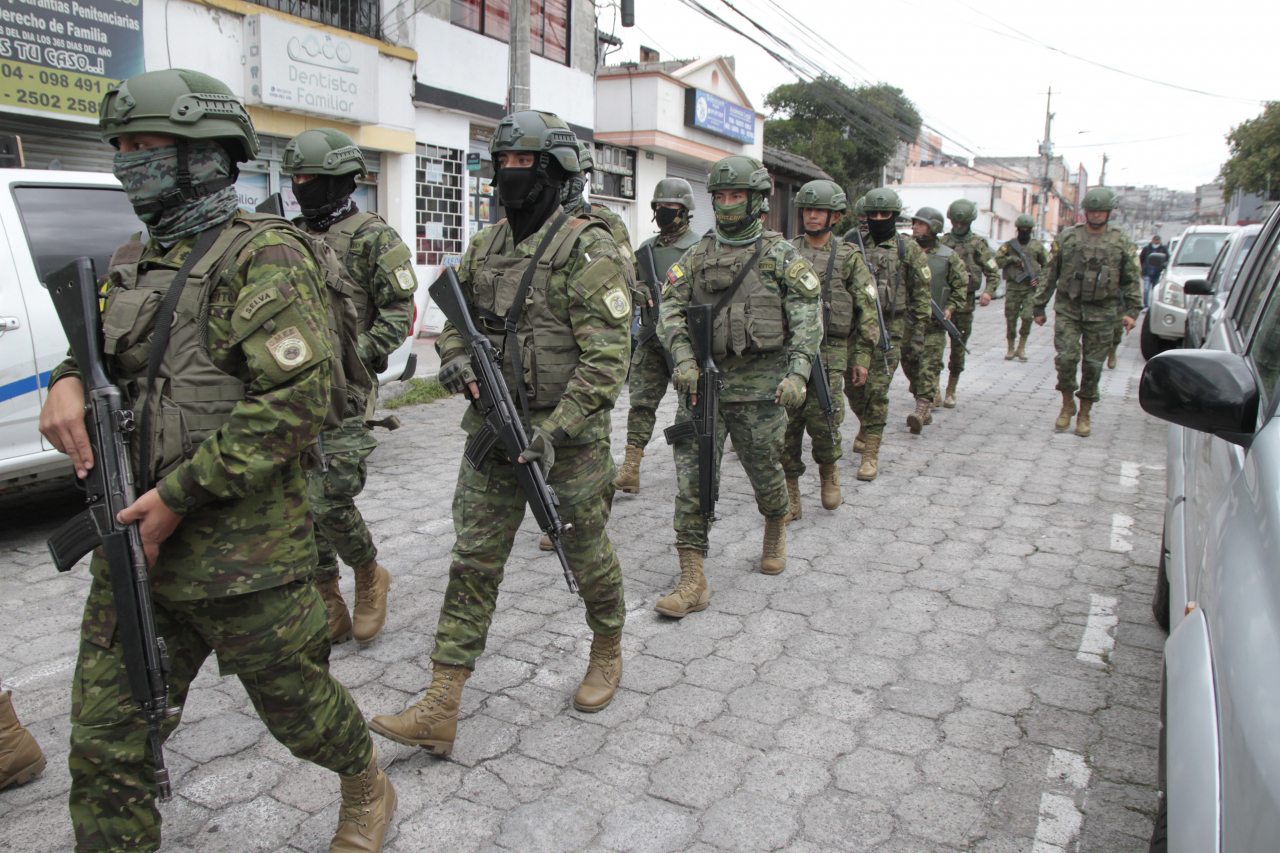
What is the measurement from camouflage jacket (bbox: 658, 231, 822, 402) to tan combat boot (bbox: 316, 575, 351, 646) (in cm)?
182

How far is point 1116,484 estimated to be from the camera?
649cm

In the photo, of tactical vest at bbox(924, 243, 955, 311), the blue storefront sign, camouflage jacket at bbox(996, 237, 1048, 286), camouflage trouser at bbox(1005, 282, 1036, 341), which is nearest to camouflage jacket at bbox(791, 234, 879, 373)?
tactical vest at bbox(924, 243, 955, 311)

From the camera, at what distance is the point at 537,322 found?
3.07 m

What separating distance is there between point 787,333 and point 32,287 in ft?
12.4

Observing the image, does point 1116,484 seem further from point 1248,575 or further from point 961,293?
point 1248,575

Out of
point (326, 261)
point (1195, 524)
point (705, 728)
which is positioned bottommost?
point (705, 728)

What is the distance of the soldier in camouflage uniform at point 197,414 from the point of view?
6.66 feet

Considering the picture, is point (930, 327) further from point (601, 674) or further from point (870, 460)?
point (601, 674)

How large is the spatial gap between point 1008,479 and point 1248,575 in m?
5.26

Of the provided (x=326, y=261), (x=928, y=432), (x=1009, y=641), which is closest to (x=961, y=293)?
(x=928, y=432)

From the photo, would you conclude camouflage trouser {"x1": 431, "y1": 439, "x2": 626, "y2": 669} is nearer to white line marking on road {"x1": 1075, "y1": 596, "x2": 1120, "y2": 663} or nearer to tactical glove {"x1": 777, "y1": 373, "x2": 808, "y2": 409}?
tactical glove {"x1": 777, "y1": 373, "x2": 808, "y2": 409}

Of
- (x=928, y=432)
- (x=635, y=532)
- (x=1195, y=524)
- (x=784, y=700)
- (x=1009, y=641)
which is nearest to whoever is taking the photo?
(x=1195, y=524)

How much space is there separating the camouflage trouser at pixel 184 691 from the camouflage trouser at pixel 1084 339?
724 centimetres

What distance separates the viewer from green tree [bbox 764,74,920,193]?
107 ft
